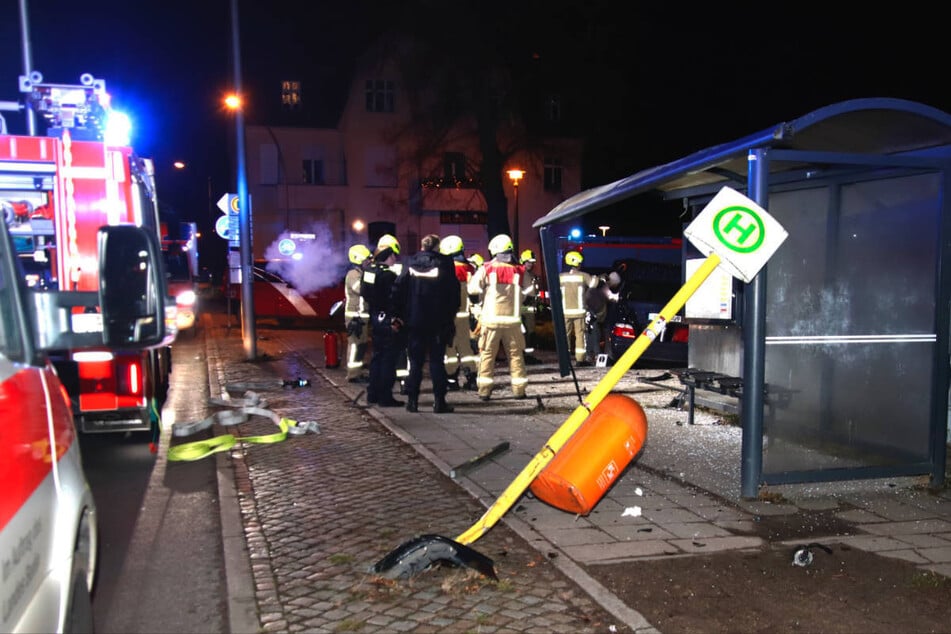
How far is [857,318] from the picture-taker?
6297 millimetres

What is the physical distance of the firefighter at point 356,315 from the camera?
11.2 m

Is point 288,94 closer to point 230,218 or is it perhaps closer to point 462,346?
point 230,218

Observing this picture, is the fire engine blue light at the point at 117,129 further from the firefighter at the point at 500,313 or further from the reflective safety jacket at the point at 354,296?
the firefighter at the point at 500,313

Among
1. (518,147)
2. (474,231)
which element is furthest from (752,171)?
(474,231)

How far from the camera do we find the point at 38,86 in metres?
8.05

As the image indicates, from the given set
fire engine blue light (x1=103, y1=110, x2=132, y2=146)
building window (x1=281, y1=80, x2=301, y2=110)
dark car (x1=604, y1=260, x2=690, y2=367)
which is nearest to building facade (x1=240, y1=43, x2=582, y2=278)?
building window (x1=281, y1=80, x2=301, y2=110)

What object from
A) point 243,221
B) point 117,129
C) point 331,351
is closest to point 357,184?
point 243,221

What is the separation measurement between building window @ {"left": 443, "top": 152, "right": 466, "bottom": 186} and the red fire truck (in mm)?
32108

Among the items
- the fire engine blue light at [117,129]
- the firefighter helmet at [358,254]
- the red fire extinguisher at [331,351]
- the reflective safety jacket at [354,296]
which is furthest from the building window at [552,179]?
the fire engine blue light at [117,129]

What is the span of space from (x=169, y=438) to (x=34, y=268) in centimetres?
237

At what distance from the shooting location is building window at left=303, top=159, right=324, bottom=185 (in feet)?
134

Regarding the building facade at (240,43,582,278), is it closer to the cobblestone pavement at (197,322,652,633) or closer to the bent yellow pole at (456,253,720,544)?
the cobblestone pavement at (197,322,652,633)

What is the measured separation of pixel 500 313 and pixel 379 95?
32.4 m

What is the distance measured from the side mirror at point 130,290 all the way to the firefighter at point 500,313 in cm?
711
